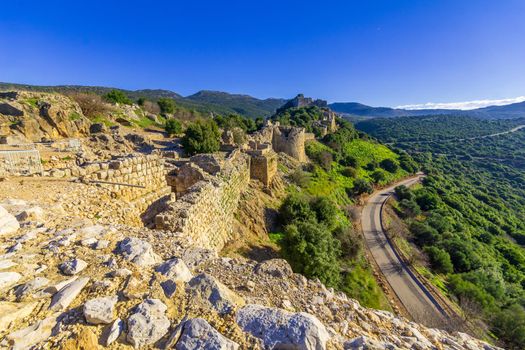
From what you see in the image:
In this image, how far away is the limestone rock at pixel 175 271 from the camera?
9.64ft

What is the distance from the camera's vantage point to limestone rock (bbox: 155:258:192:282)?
2939 mm

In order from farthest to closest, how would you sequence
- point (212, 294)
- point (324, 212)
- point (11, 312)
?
point (324, 212) → point (212, 294) → point (11, 312)

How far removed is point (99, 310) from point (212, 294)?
1.05 metres

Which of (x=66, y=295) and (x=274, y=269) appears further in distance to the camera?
(x=274, y=269)

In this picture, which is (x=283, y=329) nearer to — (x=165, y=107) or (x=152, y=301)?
(x=152, y=301)

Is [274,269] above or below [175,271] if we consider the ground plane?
below

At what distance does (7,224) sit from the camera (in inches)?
136

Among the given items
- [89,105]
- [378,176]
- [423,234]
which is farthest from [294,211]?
[378,176]

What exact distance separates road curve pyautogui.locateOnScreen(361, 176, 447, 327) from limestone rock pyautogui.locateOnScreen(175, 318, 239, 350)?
16006 mm

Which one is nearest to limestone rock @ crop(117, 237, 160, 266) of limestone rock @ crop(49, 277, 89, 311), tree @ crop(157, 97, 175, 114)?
limestone rock @ crop(49, 277, 89, 311)

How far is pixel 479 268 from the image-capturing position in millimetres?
22703

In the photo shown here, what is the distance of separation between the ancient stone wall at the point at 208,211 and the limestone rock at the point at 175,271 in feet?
6.69

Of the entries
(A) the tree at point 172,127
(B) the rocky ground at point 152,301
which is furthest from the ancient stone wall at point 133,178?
(A) the tree at point 172,127

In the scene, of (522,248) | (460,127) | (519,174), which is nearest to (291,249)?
(522,248)
